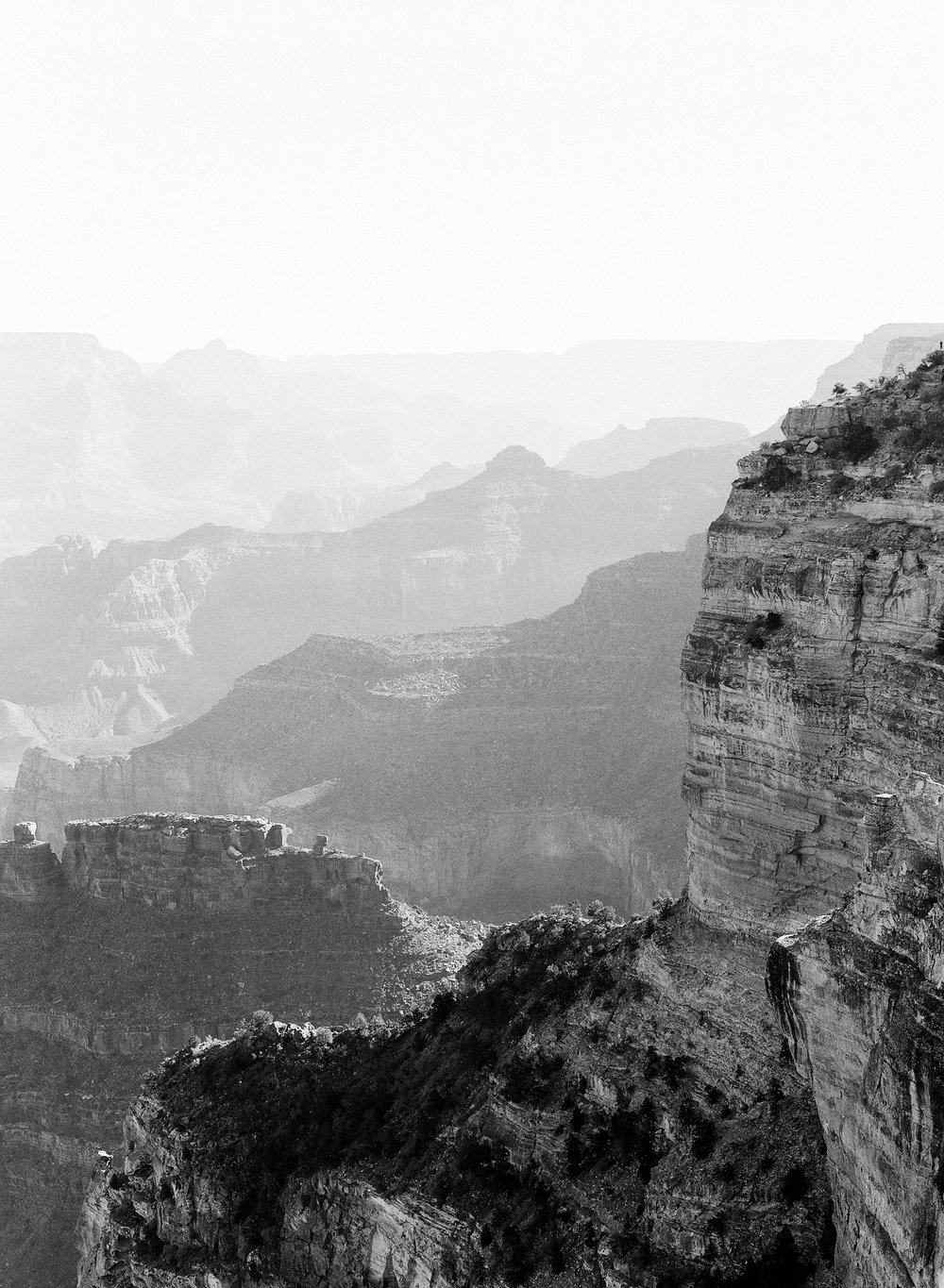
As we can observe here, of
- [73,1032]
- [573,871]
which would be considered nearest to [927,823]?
[73,1032]

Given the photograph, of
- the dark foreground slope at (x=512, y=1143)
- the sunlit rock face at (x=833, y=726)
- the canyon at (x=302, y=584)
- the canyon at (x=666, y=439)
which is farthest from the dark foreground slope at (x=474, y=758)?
the canyon at (x=666, y=439)

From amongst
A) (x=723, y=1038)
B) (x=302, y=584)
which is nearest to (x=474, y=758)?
(x=723, y=1038)

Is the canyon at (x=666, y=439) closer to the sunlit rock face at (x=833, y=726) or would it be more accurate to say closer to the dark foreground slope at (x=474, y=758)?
the dark foreground slope at (x=474, y=758)

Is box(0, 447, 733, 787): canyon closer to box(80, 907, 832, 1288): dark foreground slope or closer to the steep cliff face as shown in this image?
the steep cliff face

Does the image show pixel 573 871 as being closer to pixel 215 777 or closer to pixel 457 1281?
pixel 215 777

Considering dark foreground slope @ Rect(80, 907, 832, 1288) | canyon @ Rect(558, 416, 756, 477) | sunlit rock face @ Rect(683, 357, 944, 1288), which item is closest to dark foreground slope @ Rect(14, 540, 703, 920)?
dark foreground slope @ Rect(80, 907, 832, 1288)

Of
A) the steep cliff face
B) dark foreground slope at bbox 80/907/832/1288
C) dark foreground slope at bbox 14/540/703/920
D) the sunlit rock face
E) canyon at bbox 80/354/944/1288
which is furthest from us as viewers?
dark foreground slope at bbox 14/540/703/920

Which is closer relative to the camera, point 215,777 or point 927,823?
point 927,823

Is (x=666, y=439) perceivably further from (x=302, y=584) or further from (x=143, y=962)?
(x=143, y=962)
